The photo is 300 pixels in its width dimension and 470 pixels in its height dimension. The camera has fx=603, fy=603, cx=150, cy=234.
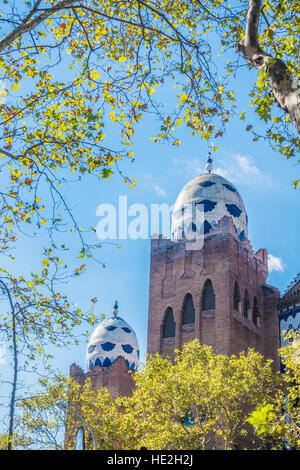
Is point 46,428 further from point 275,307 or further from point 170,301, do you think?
point 275,307

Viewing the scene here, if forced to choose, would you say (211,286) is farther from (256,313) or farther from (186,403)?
(186,403)

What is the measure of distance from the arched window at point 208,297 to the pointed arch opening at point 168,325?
1.62 m

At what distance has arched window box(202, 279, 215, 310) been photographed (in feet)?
79.7

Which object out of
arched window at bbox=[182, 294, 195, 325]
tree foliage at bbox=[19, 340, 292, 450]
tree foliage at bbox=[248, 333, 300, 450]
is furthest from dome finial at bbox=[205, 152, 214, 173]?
tree foliage at bbox=[248, 333, 300, 450]

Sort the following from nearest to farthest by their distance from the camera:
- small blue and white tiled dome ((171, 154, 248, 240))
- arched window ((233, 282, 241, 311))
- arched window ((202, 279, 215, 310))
A: arched window ((202, 279, 215, 310))
arched window ((233, 282, 241, 311))
small blue and white tiled dome ((171, 154, 248, 240))

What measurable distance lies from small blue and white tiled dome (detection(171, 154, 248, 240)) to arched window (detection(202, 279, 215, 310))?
2.71 m

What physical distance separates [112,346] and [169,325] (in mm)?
5914

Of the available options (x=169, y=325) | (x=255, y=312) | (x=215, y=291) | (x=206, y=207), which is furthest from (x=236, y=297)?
(x=206, y=207)

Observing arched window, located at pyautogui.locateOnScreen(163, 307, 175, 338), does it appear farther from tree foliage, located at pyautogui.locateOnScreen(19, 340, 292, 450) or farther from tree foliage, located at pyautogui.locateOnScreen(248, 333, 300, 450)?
tree foliage, located at pyautogui.locateOnScreen(248, 333, 300, 450)

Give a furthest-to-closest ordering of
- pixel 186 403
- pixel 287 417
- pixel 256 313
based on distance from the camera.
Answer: pixel 256 313 → pixel 186 403 → pixel 287 417

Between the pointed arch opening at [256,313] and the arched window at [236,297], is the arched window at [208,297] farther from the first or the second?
the pointed arch opening at [256,313]

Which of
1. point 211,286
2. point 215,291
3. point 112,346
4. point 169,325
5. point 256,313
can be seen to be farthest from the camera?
point 112,346

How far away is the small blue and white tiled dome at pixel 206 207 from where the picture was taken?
27.2 m

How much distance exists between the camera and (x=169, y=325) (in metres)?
25.2
